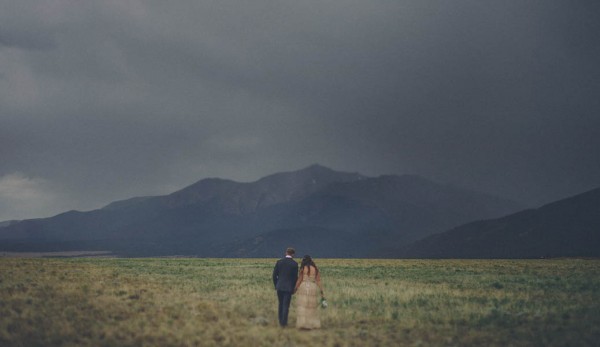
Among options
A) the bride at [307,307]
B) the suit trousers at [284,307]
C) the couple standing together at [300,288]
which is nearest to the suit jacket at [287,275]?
the couple standing together at [300,288]

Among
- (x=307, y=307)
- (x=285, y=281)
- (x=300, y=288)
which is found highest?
(x=285, y=281)

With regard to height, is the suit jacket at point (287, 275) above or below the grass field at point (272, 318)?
above

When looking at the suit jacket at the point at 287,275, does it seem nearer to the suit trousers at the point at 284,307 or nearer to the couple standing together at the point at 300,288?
the couple standing together at the point at 300,288

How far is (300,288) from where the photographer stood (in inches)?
603

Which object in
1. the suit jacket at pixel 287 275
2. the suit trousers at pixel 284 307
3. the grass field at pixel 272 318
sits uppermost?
the suit jacket at pixel 287 275

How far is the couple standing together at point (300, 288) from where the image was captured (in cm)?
1509

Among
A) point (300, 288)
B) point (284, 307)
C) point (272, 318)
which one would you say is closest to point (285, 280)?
point (300, 288)

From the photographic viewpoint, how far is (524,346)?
41.7ft

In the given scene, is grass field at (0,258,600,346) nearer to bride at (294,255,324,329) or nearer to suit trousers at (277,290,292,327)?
bride at (294,255,324,329)

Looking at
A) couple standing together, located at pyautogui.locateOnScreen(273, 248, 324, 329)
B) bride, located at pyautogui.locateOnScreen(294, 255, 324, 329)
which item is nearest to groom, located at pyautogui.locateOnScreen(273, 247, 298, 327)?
couple standing together, located at pyautogui.locateOnScreen(273, 248, 324, 329)

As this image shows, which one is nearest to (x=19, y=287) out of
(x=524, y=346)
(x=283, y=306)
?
(x=283, y=306)

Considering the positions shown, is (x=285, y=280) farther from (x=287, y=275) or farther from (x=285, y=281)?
(x=287, y=275)

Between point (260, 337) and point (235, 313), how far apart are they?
4.78m

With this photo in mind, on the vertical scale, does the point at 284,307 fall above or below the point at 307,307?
below
